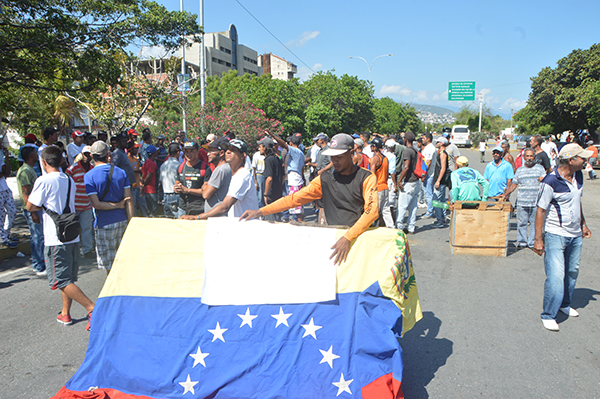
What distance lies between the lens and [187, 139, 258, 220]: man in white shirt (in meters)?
4.43

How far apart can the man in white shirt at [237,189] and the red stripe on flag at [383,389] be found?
7.56 feet

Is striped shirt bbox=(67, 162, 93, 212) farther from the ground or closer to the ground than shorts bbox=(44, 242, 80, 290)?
farther from the ground

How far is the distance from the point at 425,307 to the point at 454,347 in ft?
3.26

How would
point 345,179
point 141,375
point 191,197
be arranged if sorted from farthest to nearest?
point 191,197
point 345,179
point 141,375

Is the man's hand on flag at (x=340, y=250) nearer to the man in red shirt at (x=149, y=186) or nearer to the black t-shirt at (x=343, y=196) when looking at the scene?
the black t-shirt at (x=343, y=196)

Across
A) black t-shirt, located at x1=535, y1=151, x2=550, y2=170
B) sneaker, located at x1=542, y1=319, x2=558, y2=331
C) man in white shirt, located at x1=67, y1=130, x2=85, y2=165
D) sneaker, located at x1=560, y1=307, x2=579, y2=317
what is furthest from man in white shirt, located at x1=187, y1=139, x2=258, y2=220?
black t-shirt, located at x1=535, y1=151, x2=550, y2=170

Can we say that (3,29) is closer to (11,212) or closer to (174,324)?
(11,212)

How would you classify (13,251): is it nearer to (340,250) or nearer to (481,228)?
(340,250)

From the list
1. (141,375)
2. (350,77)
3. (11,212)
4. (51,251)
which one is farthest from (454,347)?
(350,77)

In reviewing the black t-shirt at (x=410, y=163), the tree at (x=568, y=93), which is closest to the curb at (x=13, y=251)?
the black t-shirt at (x=410, y=163)

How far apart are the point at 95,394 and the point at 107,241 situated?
7.09 ft

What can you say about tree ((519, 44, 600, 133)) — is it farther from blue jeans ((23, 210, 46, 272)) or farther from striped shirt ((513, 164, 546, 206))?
blue jeans ((23, 210, 46, 272))

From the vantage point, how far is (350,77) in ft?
123

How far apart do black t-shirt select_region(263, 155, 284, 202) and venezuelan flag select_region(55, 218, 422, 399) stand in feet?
14.1
